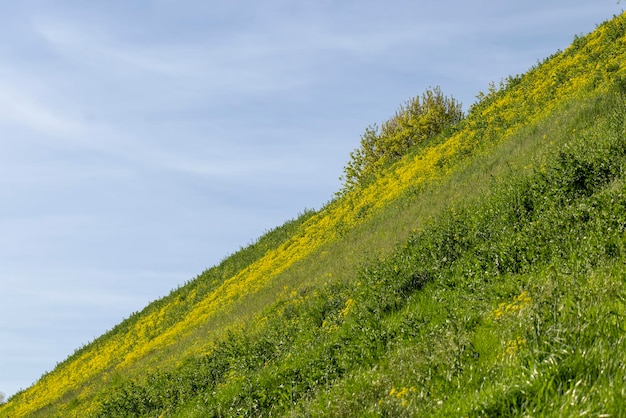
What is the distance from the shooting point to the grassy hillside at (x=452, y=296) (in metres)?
6.79

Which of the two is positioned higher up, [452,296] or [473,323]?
[452,296]

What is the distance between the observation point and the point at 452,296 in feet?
39.6

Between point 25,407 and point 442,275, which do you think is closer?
point 442,275

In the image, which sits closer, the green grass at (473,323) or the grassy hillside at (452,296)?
the green grass at (473,323)

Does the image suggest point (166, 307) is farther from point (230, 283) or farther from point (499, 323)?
point (499, 323)

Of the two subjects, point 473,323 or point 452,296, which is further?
point 452,296

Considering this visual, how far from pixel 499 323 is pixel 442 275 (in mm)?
4812

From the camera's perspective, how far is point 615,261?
9633 mm

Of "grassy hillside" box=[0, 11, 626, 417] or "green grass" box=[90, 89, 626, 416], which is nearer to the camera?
"green grass" box=[90, 89, 626, 416]

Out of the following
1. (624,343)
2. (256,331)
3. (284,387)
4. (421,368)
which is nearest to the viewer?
(624,343)

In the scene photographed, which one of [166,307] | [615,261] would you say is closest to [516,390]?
[615,261]

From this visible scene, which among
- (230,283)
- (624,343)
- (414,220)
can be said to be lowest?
(624,343)

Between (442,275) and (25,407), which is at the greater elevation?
(25,407)

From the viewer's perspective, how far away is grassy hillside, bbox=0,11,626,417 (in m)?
6.79
